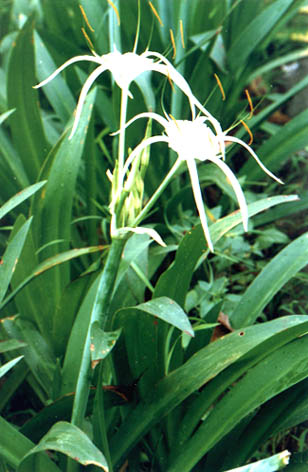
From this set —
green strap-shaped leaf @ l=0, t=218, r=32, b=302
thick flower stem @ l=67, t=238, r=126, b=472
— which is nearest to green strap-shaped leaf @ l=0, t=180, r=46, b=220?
green strap-shaped leaf @ l=0, t=218, r=32, b=302

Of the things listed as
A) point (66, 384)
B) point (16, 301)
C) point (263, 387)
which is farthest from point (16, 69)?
point (263, 387)

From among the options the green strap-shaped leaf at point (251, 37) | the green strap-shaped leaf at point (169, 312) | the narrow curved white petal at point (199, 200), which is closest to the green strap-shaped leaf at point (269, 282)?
the green strap-shaped leaf at point (169, 312)

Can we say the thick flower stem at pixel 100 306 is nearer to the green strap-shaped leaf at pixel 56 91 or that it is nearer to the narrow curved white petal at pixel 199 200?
the narrow curved white petal at pixel 199 200

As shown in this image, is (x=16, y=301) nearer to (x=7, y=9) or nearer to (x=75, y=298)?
(x=75, y=298)

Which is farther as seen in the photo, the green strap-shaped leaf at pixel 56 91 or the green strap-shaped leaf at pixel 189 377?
the green strap-shaped leaf at pixel 56 91

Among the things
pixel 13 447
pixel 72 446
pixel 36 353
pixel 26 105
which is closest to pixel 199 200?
pixel 72 446

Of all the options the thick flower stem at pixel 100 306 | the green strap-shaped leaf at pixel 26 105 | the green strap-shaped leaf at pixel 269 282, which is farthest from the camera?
the green strap-shaped leaf at pixel 26 105
